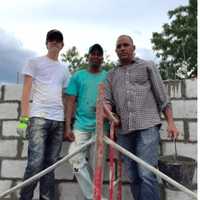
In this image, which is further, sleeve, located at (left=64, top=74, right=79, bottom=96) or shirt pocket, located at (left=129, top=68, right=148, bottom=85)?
sleeve, located at (left=64, top=74, right=79, bottom=96)

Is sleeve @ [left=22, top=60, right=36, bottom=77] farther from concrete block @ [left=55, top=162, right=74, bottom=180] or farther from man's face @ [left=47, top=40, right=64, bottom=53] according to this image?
concrete block @ [left=55, top=162, right=74, bottom=180]

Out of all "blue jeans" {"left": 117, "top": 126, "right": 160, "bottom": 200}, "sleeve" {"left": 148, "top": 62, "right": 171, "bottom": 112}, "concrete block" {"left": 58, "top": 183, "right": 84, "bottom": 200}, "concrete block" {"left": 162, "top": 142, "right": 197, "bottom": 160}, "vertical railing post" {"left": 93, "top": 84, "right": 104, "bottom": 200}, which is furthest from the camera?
"concrete block" {"left": 58, "top": 183, "right": 84, "bottom": 200}

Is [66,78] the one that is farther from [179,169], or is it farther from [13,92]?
[179,169]

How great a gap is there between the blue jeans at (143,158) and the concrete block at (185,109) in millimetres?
553

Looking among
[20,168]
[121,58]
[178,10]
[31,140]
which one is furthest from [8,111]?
[178,10]

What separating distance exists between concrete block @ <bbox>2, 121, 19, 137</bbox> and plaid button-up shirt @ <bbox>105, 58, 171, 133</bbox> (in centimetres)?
116

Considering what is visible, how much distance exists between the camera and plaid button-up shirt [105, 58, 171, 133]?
7.82ft

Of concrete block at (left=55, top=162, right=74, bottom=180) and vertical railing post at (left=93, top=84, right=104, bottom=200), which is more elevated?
vertical railing post at (left=93, top=84, right=104, bottom=200)

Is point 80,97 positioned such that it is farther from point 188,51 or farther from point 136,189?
point 188,51

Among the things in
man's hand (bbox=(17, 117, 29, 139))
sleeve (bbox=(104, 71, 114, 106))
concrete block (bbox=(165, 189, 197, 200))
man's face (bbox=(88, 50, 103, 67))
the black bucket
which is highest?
man's face (bbox=(88, 50, 103, 67))

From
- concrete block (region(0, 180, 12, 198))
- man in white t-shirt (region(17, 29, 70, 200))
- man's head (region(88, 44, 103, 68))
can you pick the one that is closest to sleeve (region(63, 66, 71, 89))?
man in white t-shirt (region(17, 29, 70, 200))

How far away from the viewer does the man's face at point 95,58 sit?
8.79ft

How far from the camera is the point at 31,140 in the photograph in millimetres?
2557

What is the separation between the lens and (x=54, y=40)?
2.72 metres
